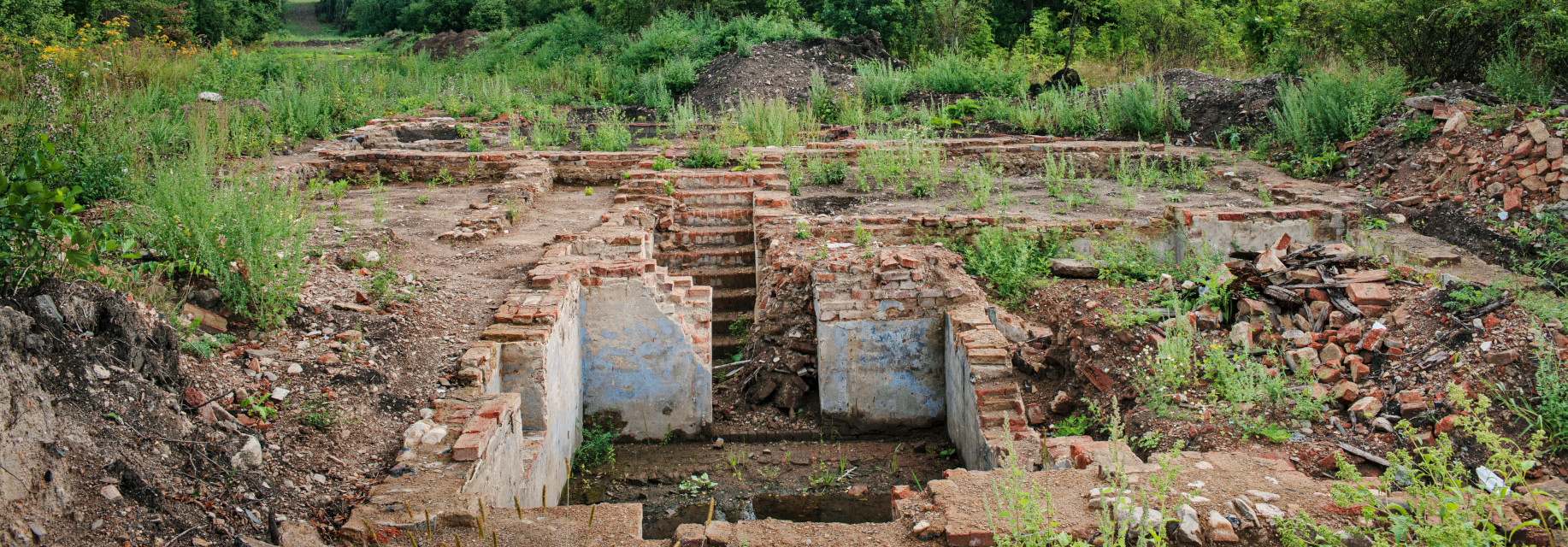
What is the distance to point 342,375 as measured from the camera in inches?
171

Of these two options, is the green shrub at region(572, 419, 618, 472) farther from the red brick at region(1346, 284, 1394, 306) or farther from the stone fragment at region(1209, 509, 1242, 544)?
→ the red brick at region(1346, 284, 1394, 306)

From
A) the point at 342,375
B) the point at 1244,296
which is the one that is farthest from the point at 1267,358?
the point at 342,375

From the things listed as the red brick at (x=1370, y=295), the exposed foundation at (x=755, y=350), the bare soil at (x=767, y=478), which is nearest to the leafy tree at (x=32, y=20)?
the exposed foundation at (x=755, y=350)

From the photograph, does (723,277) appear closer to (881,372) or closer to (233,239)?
(881,372)

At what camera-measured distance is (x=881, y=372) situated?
6.41 m

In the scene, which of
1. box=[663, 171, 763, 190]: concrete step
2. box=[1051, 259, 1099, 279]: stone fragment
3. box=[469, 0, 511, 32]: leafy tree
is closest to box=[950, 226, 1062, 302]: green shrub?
box=[1051, 259, 1099, 279]: stone fragment

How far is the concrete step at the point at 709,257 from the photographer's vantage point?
8102 millimetres

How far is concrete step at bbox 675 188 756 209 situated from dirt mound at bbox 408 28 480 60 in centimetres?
1991

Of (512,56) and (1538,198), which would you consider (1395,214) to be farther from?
(512,56)

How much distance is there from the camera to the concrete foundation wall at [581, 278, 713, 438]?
6.12m

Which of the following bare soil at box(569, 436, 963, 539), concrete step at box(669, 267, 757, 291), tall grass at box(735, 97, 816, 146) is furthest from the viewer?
tall grass at box(735, 97, 816, 146)

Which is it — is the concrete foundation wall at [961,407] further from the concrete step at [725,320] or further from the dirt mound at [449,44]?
the dirt mound at [449,44]

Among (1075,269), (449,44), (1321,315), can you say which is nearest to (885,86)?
(1075,269)

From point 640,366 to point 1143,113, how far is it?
8776mm
